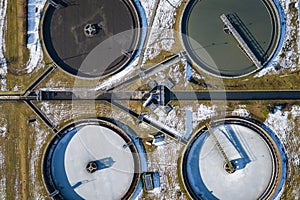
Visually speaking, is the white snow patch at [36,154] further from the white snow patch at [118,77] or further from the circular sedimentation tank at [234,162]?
the circular sedimentation tank at [234,162]

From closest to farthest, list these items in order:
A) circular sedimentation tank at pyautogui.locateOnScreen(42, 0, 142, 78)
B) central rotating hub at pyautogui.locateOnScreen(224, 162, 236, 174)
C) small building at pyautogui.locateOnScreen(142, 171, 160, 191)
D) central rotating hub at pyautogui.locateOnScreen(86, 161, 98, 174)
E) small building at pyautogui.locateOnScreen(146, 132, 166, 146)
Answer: central rotating hub at pyautogui.locateOnScreen(224, 162, 236, 174) → small building at pyautogui.locateOnScreen(142, 171, 160, 191) → central rotating hub at pyautogui.locateOnScreen(86, 161, 98, 174) → small building at pyautogui.locateOnScreen(146, 132, 166, 146) → circular sedimentation tank at pyautogui.locateOnScreen(42, 0, 142, 78)

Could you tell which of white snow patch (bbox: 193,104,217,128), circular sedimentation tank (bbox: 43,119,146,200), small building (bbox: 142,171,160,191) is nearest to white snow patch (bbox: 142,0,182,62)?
white snow patch (bbox: 193,104,217,128)

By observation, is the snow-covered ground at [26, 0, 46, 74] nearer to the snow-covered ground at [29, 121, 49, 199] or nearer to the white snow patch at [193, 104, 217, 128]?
the snow-covered ground at [29, 121, 49, 199]

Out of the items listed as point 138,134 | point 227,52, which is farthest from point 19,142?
point 227,52

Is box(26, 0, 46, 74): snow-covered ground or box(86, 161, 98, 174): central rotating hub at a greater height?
box(26, 0, 46, 74): snow-covered ground

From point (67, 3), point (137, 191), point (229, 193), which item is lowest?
point (229, 193)

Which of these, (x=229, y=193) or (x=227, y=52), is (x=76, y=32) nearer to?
(x=227, y=52)
